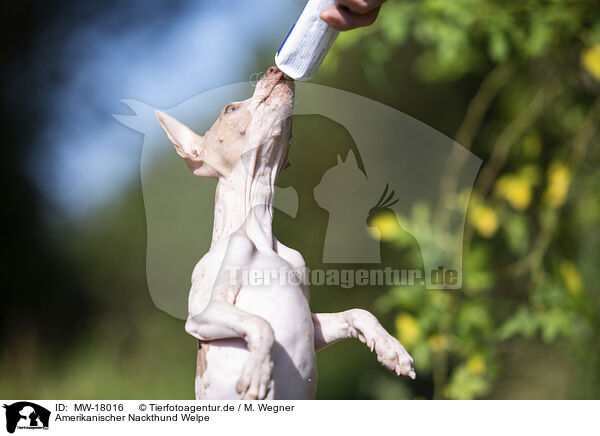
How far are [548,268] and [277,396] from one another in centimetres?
162

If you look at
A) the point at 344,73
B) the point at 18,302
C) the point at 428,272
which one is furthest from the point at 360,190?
the point at 18,302

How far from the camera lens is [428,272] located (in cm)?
230

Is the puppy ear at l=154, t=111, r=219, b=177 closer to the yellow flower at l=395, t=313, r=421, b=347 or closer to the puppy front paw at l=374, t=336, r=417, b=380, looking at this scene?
the puppy front paw at l=374, t=336, r=417, b=380

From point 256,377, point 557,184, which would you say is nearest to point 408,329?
point 557,184

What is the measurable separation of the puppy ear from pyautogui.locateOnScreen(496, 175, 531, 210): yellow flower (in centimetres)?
137

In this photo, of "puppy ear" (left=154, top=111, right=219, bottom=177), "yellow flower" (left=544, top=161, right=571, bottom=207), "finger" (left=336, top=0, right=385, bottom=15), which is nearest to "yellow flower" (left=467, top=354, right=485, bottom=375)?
"yellow flower" (left=544, top=161, right=571, bottom=207)

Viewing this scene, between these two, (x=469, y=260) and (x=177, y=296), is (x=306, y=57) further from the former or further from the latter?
(x=469, y=260)

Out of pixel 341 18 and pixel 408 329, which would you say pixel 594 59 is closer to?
pixel 408 329

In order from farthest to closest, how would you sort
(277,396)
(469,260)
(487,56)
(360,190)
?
(487,56), (469,260), (360,190), (277,396)

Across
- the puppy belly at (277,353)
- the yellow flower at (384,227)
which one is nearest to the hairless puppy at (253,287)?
the puppy belly at (277,353)

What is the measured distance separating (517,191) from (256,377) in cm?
156

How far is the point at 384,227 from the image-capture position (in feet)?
7.02

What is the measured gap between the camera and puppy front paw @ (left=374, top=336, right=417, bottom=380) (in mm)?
1293
